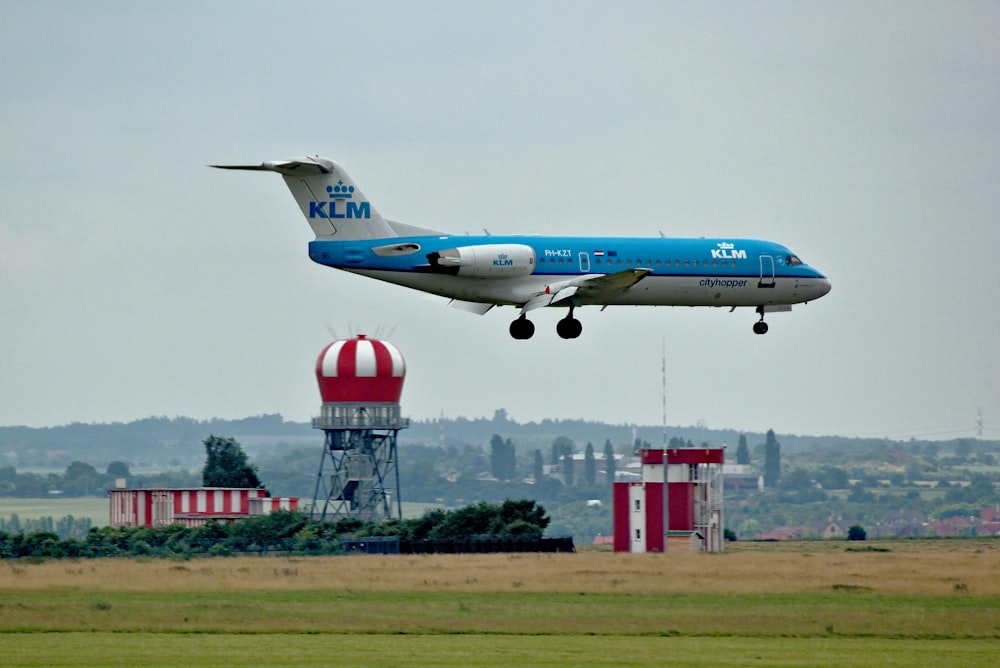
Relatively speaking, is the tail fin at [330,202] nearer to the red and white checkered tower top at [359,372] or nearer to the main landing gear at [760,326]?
the main landing gear at [760,326]

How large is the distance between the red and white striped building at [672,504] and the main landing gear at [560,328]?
115 ft

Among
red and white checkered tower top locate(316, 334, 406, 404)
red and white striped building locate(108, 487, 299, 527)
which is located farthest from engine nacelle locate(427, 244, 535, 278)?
red and white checkered tower top locate(316, 334, 406, 404)

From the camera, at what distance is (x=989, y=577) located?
70625mm

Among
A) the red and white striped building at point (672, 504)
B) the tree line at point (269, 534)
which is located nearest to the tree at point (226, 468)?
the tree line at point (269, 534)

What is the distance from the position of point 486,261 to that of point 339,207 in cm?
585

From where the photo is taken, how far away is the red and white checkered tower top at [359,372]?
131m

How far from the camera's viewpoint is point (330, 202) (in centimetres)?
6350

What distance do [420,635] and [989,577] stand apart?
30.5m

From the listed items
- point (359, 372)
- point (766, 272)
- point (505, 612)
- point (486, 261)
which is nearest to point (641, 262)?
point (766, 272)

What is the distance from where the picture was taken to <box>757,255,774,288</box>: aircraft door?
7112 cm

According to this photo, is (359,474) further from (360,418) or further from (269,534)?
(269,534)

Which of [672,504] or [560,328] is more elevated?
[560,328]

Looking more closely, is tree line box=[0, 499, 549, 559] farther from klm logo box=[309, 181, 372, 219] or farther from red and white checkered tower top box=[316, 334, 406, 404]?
klm logo box=[309, 181, 372, 219]

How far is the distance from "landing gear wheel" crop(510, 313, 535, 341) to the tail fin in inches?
253
